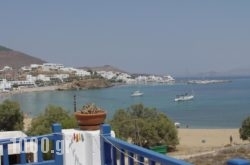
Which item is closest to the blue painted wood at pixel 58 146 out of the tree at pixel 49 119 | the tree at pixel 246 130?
the tree at pixel 49 119

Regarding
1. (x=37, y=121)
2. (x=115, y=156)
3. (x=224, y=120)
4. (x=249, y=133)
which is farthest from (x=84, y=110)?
(x=224, y=120)

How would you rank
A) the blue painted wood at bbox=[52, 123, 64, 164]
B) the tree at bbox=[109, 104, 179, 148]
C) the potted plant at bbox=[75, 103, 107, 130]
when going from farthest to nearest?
the tree at bbox=[109, 104, 179, 148] → the blue painted wood at bbox=[52, 123, 64, 164] → the potted plant at bbox=[75, 103, 107, 130]

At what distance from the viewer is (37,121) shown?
3056cm

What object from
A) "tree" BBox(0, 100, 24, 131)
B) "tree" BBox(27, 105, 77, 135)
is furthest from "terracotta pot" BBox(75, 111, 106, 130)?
"tree" BBox(0, 100, 24, 131)

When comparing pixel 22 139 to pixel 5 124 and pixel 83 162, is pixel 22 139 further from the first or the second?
pixel 5 124

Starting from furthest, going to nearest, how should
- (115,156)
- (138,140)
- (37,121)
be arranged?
(138,140), (37,121), (115,156)

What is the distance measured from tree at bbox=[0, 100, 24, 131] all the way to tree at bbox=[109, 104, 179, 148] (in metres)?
7.67

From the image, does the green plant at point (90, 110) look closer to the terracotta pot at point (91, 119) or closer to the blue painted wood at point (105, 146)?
the terracotta pot at point (91, 119)

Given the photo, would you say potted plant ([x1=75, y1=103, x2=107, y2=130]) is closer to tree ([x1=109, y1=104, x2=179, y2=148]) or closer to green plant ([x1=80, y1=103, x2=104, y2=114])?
green plant ([x1=80, y1=103, x2=104, y2=114])

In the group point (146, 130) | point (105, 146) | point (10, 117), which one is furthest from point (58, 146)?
point (10, 117)

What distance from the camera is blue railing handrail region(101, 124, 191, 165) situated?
405 centimetres

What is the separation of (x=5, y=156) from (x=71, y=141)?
926mm

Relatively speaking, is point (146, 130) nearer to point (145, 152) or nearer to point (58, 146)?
point (58, 146)

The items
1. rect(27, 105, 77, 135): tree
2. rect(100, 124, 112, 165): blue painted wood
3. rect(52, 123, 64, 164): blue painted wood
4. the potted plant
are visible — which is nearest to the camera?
rect(100, 124, 112, 165): blue painted wood
